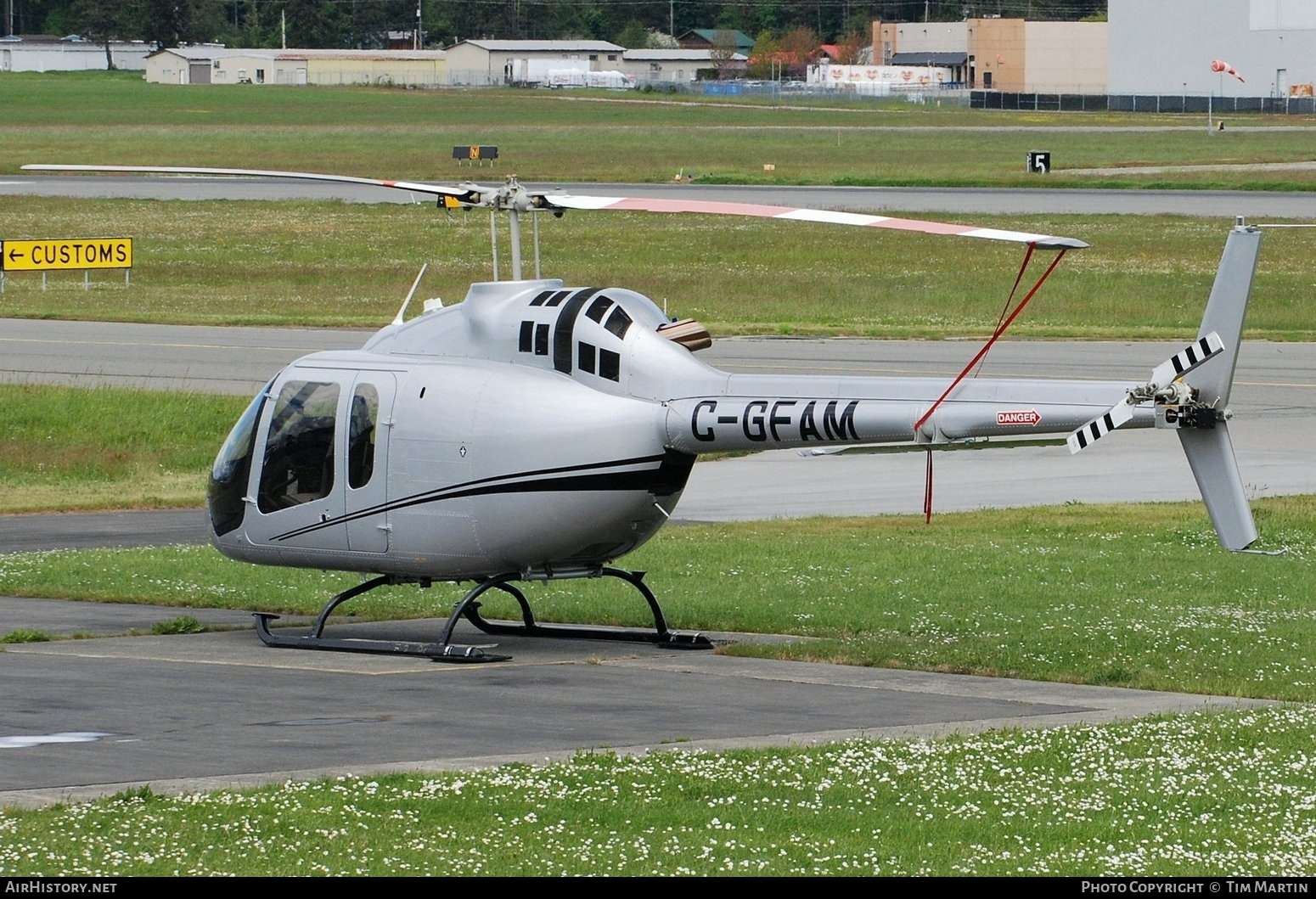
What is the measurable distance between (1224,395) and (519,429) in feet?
18.4

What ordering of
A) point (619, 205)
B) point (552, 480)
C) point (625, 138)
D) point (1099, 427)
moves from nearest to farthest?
point (1099, 427) → point (619, 205) → point (552, 480) → point (625, 138)

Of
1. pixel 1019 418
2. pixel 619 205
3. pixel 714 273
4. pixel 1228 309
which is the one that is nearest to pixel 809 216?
pixel 619 205

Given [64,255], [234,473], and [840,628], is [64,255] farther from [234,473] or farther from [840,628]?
[840,628]

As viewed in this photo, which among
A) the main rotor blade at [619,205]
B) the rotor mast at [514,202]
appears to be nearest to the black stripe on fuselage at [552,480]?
the rotor mast at [514,202]

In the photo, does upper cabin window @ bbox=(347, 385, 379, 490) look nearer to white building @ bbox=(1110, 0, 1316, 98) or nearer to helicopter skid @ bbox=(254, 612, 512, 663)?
helicopter skid @ bbox=(254, 612, 512, 663)

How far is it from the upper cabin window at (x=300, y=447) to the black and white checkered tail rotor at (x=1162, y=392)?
260 inches

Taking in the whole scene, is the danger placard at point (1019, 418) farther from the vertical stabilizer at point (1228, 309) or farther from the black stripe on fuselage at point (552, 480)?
the black stripe on fuselage at point (552, 480)

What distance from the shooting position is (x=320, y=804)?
938cm

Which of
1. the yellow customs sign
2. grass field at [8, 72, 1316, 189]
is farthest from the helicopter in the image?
grass field at [8, 72, 1316, 189]

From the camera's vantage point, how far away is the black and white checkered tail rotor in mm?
12789

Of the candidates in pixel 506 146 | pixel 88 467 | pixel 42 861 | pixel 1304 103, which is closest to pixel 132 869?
pixel 42 861

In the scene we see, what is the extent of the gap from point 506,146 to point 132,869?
98.9m

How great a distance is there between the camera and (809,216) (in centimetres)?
1363

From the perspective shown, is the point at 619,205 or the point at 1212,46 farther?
the point at 1212,46
